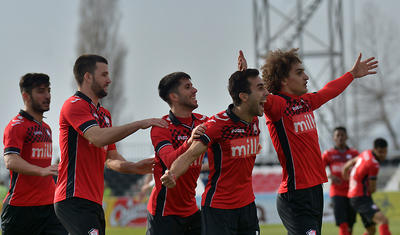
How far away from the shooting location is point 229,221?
616 cm

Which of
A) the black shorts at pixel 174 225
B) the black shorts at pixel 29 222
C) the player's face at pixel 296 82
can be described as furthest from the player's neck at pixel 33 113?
the player's face at pixel 296 82

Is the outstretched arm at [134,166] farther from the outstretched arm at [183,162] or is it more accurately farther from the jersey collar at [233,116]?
the jersey collar at [233,116]

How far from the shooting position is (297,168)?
21.4 feet

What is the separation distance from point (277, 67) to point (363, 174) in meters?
5.78

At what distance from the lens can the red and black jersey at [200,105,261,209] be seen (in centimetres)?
616

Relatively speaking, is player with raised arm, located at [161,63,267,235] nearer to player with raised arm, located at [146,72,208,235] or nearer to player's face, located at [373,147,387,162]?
player with raised arm, located at [146,72,208,235]

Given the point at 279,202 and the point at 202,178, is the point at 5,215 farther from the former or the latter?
the point at 202,178

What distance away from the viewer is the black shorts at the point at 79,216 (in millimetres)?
5859

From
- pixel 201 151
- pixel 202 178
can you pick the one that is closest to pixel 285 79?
pixel 201 151

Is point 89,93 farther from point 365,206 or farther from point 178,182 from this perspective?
point 365,206

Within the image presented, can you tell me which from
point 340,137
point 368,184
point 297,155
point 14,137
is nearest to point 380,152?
point 368,184

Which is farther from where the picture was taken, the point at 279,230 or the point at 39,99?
the point at 279,230

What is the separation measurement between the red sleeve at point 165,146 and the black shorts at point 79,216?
2.81 ft

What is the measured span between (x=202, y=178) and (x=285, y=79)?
45.7 feet
